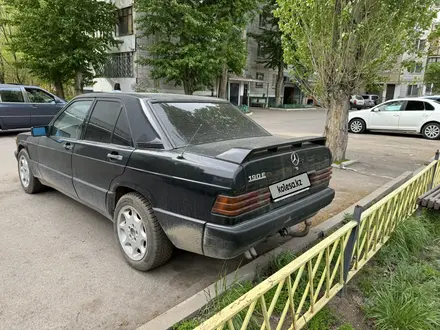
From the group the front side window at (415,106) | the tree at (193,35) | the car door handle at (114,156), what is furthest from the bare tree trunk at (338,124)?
the tree at (193,35)

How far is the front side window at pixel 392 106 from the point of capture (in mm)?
12727

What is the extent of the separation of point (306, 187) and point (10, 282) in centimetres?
A: 279

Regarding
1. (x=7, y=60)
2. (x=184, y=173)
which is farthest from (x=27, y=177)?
(x=7, y=60)

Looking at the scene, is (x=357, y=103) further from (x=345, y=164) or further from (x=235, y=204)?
(x=235, y=204)

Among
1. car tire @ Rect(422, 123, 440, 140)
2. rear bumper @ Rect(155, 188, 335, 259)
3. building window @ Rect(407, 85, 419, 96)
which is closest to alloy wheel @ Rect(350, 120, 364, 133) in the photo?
car tire @ Rect(422, 123, 440, 140)

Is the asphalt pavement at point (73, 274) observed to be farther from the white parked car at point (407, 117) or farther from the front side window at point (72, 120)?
the white parked car at point (407, 117)

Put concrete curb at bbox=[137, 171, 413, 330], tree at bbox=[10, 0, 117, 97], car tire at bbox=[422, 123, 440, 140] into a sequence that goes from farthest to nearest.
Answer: tree at bbox=[10, 0, 117, 97]
car tire at bbox=[422, 123, 440, 140]
concrete curb at bbox=[137, 171, 413, 330]

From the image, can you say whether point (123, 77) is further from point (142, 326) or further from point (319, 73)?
point (142, 326)

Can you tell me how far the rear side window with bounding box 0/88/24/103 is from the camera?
10.5 metres

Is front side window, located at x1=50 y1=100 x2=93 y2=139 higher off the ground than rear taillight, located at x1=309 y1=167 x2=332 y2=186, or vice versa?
front side window, located at x1=50 y1=100 x2=93 y2=139

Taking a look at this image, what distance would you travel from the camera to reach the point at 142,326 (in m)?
2.17

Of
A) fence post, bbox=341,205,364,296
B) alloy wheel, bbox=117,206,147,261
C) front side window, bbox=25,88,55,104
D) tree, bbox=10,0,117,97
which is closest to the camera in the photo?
fence post, bbox=341,205,364,296

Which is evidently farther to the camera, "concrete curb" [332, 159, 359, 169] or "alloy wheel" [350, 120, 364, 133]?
"alloy wheel" [350, 120, 364, 133]

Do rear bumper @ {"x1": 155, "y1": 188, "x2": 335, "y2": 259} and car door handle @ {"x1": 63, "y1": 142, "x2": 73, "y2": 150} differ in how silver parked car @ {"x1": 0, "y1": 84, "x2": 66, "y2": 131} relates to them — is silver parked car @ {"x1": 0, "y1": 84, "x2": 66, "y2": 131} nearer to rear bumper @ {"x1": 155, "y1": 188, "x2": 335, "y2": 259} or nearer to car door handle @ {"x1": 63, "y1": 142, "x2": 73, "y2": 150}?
car door handle @ {"x1": 63, "y1": 142, "x2": 73, "y2": 150}
